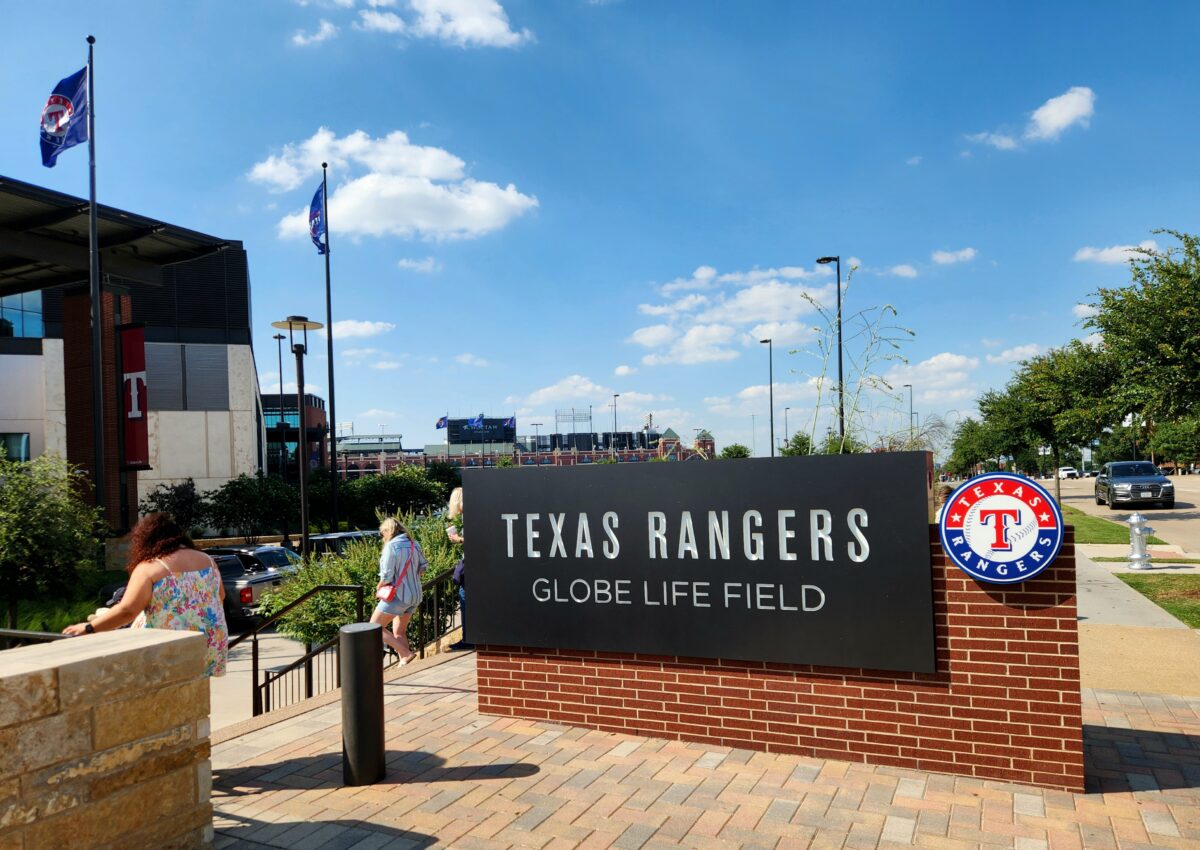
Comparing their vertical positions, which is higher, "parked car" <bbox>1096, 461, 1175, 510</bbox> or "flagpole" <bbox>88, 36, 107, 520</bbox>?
"flagpole" <bbox>88, 36, 107, 520</bbox>

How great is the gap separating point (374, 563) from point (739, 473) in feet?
24.3

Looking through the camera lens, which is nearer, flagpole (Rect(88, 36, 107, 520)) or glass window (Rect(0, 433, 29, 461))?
flagpole (Rect(88, 36, 107, 520))

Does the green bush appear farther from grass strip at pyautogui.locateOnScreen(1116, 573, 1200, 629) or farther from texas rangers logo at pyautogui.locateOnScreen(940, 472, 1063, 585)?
grass strip at pyautogui.locateOnScreen(1116, 573, 1200, 629)

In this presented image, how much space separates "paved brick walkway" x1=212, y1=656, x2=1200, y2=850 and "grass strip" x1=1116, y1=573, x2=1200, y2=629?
5.40 meters

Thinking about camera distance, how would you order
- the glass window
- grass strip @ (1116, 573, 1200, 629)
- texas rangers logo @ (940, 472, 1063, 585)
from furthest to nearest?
the glass window → grass strip @ (1116, 573, 1200, 629) → texas rangers logo @ (940, 472, 1063, 585)

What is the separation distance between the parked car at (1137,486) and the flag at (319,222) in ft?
93.2

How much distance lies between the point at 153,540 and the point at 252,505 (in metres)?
29.3

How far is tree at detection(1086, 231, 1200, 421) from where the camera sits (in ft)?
45.2

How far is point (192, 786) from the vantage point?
4.05 metres

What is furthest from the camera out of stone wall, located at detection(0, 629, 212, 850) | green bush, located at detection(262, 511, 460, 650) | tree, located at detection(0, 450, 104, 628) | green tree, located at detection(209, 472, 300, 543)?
green tree, located at detection(209, 472, 300, 543)

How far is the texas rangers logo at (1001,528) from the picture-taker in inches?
183

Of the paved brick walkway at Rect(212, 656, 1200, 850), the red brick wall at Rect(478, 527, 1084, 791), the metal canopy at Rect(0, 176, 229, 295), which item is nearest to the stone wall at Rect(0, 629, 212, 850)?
the paved brick walkway at Rect(212, 656, 1200, 850)

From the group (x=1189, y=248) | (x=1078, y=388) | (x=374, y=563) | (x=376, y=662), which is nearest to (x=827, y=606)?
(x=376, y=662)

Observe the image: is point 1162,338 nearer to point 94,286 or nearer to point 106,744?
point 106,744
